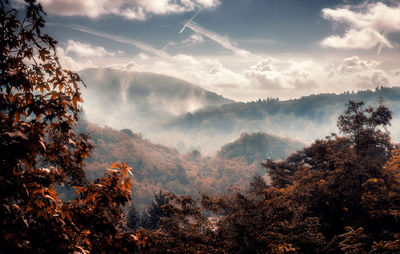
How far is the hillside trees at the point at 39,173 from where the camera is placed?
2281mm

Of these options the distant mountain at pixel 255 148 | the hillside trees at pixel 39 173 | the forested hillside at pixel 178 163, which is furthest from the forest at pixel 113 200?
the distant mountain at pixel 255 148

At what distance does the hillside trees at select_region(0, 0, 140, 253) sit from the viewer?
89.8 inches

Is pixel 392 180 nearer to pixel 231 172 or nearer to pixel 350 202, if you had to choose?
pixel 350 202

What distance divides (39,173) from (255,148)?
6732 inches

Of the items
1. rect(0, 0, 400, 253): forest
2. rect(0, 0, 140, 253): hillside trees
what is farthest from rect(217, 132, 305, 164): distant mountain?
rect(0, 0, 140, 253): hillside trees

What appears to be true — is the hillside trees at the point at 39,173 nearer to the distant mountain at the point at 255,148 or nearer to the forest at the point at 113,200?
the forest at the point at 113,200

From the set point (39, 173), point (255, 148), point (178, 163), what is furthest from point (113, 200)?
point (255, 148)

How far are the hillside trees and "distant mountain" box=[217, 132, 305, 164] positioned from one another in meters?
156

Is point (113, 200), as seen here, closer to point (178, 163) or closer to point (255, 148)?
point (178, 163)

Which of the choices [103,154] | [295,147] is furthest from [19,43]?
[295,147]

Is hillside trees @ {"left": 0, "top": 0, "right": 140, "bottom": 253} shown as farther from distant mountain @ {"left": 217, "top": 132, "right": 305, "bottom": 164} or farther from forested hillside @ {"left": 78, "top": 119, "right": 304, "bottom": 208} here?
distant mountain @ {"left": 217, "top": 132, "right": 305, "bottom": 164}

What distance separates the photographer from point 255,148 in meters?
168

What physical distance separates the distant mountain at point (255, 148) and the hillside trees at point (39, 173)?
156m

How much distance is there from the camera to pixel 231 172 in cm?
13000
